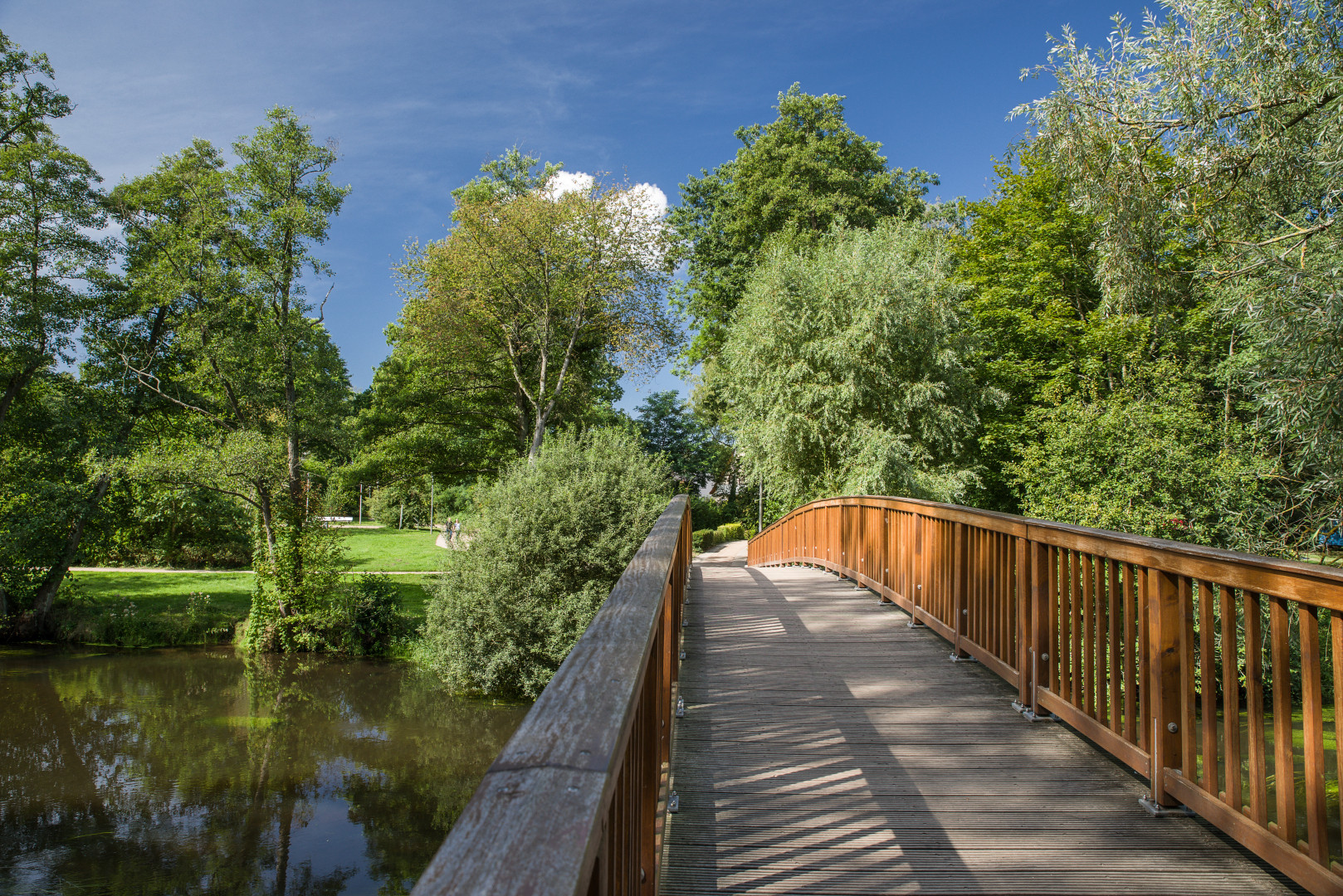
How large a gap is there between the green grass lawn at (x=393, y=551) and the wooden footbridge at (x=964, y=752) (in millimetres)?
20330

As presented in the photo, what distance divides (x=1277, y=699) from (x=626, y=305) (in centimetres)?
2422

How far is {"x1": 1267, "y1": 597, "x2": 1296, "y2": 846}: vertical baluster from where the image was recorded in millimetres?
2238

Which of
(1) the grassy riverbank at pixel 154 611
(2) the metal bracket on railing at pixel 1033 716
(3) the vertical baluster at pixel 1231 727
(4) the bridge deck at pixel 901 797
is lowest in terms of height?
(1) the grassy riverbank at pixel 154 611

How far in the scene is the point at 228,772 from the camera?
12852mm

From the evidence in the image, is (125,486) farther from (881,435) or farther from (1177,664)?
(1177,664)

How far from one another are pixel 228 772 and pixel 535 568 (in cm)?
635

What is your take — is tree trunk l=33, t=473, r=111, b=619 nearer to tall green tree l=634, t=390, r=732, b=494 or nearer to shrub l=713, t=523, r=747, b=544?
shrub l=713, t=523, r=747, b=544

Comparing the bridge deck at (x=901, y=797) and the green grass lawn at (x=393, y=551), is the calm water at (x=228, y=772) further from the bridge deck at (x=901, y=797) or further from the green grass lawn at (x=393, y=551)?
the bridge deck at (x=901, y=797)

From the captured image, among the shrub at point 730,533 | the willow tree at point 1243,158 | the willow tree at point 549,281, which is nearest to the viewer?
the willow tree at point 1243,158

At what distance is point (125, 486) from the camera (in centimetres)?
2259

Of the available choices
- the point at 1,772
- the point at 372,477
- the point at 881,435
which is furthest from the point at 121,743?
the point at 881,435

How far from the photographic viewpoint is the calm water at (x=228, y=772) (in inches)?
393

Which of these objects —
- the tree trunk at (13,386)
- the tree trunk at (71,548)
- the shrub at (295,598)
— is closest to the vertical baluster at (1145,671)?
the shrub at (295,598)

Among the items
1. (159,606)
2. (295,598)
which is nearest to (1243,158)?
(295,598)
